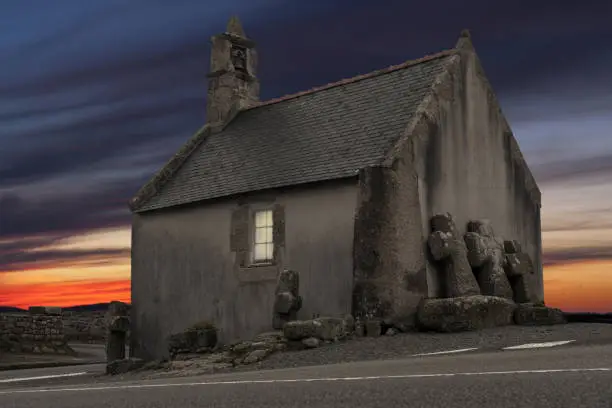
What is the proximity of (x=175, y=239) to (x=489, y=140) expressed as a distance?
917 cm

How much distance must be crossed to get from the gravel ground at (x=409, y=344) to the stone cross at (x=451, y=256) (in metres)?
1.88

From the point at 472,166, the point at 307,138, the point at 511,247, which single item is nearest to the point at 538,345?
the point at 511,247

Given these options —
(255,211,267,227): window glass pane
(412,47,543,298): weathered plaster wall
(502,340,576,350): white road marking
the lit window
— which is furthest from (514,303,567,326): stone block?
(255,211,267,227): window glass pane

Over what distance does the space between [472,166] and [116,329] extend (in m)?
11.3

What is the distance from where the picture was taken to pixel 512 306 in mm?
18922

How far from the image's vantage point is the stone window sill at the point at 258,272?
67.9 feet

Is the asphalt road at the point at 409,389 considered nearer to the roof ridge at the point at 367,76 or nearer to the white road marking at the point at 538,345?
the white road marking at the point at 538,345

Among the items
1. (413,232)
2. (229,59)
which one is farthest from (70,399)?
(229,59)

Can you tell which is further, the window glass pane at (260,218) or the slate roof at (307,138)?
the window glass pane at (260,218)

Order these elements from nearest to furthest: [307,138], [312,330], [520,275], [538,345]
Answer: [538,345]
[312,330]
[520,275]
[307,138]

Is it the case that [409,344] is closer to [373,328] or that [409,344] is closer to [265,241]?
[373,328]

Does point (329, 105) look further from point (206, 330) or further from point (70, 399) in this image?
point (70, 399)

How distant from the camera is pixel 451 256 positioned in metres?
19.2

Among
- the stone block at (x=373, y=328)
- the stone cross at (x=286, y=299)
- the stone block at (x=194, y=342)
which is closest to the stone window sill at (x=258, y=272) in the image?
the stone cross at (x=286, y=299)
